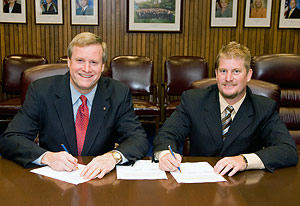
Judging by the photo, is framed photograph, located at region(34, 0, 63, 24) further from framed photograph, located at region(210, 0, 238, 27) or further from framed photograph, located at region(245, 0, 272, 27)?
framed photograph, located at region(245, 0, 272, 27)

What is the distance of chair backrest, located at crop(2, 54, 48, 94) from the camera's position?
569cm

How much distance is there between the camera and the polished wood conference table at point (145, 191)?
146cm

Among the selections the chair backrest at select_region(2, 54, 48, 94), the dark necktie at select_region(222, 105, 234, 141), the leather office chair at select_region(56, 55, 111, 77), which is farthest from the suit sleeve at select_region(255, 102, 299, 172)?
the chair backrest at select_region(2, 54, 48, 94)

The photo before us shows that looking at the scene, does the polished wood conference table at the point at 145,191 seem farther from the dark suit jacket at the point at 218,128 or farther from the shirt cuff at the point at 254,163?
the dark suit jacket at the point at 218,128

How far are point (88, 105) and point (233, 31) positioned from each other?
4876 millimetres

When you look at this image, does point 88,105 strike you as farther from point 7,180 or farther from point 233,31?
point 233,31

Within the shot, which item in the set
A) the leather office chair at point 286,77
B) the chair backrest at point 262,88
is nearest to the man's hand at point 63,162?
the chair backrest at point 262,88

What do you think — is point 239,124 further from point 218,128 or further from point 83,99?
point 83,99

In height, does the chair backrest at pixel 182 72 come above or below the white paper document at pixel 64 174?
above

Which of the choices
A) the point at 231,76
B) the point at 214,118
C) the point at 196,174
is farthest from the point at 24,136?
the point at 231,76

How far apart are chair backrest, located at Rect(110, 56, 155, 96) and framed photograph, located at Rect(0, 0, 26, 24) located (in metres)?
2.15

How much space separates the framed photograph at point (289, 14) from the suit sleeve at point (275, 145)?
4.83 meters

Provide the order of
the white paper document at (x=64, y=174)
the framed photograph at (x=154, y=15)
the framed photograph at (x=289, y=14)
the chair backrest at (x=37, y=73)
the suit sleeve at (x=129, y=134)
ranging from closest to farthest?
1. the white paper document at (x=64, y=174)
2. the suit sleeve at (x=129, y=134)
3. the chair backrest at (x=37, y=73)
4. the framed photograph at (x=154, y=15)
5. the framed photograph at (x=289, y=14)

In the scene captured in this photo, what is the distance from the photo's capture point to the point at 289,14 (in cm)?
661
